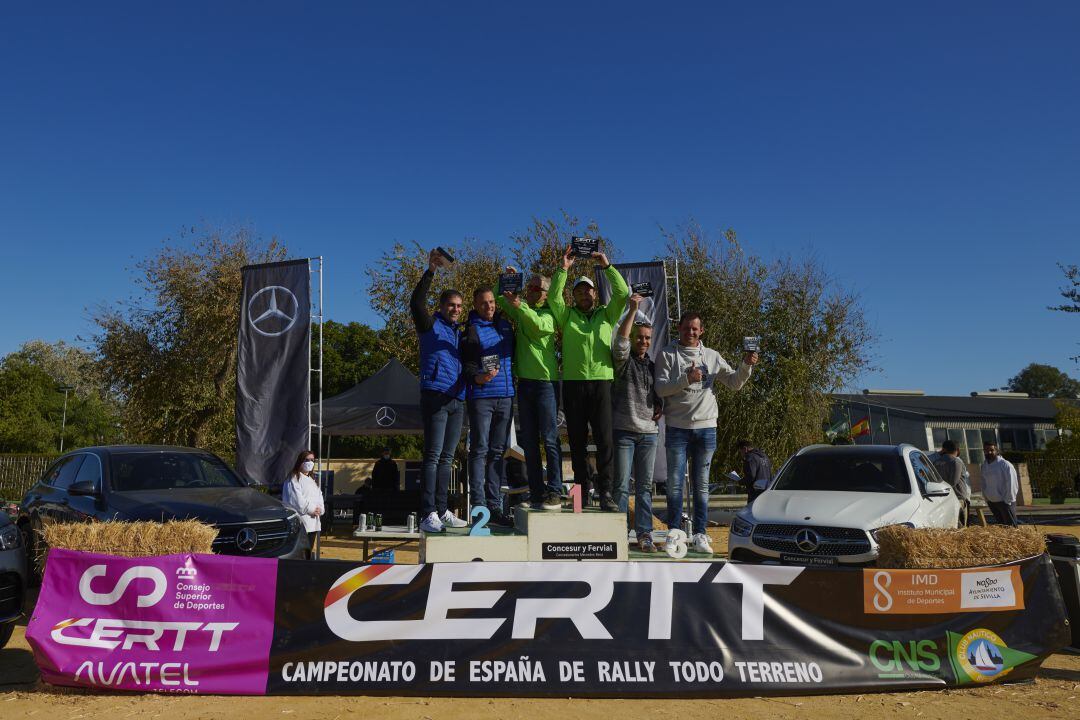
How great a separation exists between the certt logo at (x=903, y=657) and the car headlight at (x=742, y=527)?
6.72ft

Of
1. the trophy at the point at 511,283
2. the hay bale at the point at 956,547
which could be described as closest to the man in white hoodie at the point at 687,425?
the trophy at the point at 511,283

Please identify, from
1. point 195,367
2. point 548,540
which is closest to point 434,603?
point 548,540

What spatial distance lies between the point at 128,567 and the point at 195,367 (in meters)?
22.0

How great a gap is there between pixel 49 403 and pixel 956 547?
190ft

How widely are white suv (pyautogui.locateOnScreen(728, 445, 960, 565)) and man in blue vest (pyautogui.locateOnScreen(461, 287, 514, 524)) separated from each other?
233 centimetres

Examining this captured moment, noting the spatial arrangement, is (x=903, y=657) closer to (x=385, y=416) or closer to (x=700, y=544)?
(x=700, y=544)

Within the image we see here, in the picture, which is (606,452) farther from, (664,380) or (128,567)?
(128,567)

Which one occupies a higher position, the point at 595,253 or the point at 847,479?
the point at 595,253

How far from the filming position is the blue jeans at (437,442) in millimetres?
5898

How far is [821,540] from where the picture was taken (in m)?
6.01

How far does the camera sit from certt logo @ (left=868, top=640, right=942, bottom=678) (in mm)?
4352

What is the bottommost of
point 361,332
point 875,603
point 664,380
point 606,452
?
point 875,603

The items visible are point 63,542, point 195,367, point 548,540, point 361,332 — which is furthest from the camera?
point 361,332

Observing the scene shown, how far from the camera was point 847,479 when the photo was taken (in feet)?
23.6
